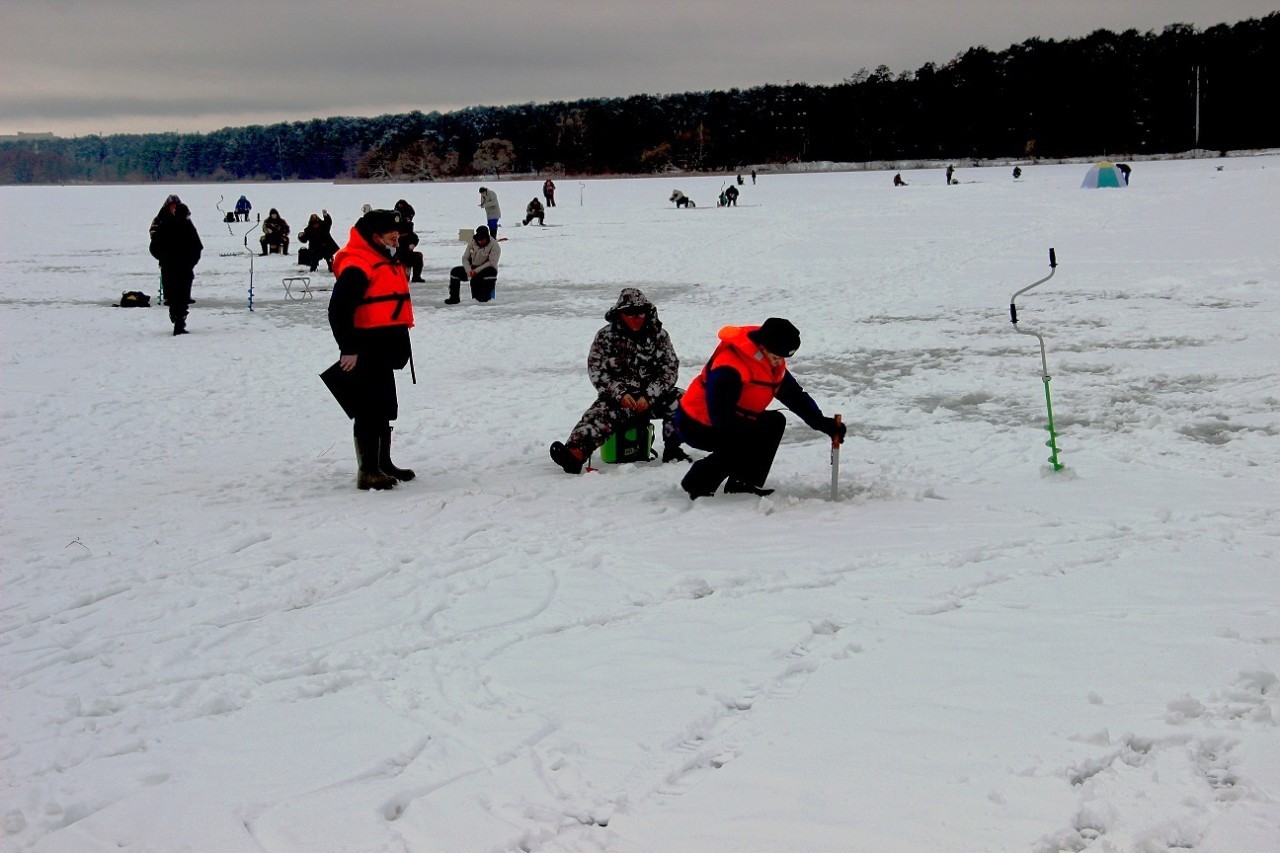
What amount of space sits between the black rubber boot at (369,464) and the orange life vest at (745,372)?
207cm

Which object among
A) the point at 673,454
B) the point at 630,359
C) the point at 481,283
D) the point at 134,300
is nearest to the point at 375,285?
the point at 630,359

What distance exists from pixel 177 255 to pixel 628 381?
29.2ft

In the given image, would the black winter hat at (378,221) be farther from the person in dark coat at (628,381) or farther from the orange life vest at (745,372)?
the orange life vest at (745,372)

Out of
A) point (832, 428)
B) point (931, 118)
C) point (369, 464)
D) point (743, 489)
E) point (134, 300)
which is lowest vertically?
point (743, 489)

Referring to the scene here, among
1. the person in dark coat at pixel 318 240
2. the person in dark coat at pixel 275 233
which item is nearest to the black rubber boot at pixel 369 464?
the person in dark coat at pixel 318 240

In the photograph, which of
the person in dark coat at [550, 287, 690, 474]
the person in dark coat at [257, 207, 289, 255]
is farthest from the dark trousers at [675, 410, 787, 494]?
the person in dark coat at [257, 207, 289, 255]

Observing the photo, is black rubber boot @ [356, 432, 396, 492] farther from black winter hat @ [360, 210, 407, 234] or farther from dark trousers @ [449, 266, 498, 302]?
dark trousers @ [449, 266, 498, 302]

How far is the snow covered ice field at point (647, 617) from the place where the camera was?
3.24 m

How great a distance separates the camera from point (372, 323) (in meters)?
6.88

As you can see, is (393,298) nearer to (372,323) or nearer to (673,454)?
(372,323)

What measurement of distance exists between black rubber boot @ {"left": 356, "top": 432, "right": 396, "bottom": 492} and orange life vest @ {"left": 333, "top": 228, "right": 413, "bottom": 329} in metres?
0.73

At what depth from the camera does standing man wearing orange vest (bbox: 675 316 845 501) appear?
6410 millimetres

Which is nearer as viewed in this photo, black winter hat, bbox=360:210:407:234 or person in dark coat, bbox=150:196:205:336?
black winter hat, bbox=360:210:407:234

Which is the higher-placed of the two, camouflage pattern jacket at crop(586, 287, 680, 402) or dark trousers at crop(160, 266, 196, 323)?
dark trousers at crop(160, 266, 196, 323)
